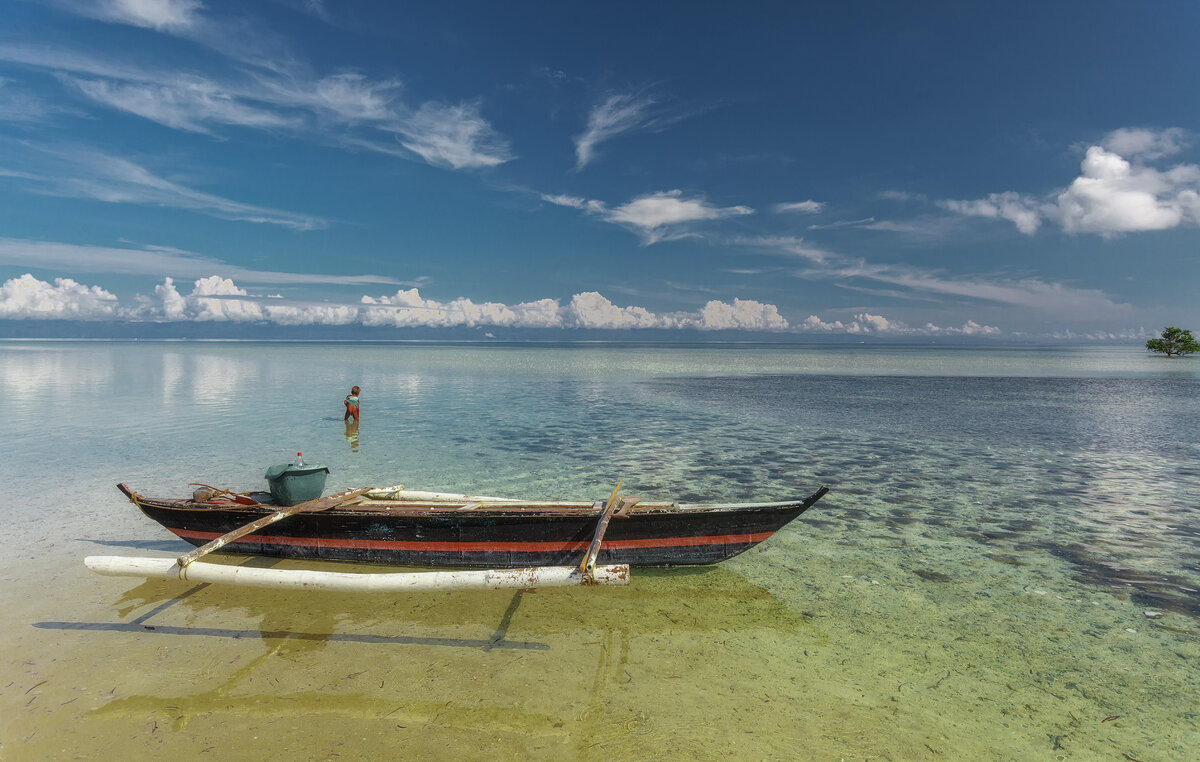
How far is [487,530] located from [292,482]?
4.05m

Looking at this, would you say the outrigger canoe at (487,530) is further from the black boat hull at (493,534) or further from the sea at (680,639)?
the sea at (680,639)

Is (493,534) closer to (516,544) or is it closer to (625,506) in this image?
(516,544)

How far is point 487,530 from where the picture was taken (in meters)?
9.41

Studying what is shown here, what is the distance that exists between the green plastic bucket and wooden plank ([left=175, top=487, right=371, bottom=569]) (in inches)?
8.2

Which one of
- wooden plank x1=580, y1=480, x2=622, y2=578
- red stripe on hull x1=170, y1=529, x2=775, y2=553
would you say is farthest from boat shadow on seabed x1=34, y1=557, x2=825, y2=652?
wooden plank x1=580, y1=480, x2=622, y2=578

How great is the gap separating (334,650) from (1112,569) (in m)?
12.8

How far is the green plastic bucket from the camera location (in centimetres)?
1051

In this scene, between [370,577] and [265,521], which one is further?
[265,521]

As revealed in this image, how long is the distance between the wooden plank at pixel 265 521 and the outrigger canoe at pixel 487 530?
19 millimetres

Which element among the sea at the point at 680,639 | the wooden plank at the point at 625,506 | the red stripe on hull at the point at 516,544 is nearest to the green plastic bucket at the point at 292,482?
the red stripe on hull at the point at 516,544

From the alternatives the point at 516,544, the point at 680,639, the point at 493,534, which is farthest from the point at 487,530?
the point at 680,639

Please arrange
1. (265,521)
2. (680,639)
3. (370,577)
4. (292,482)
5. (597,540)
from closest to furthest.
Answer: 1. (370,577)
2. (680,639)
3. (597,540)
4. (265,521)
5. (292,482)

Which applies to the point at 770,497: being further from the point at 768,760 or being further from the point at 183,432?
the point at 183,432

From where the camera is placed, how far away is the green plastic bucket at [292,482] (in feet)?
34.5
